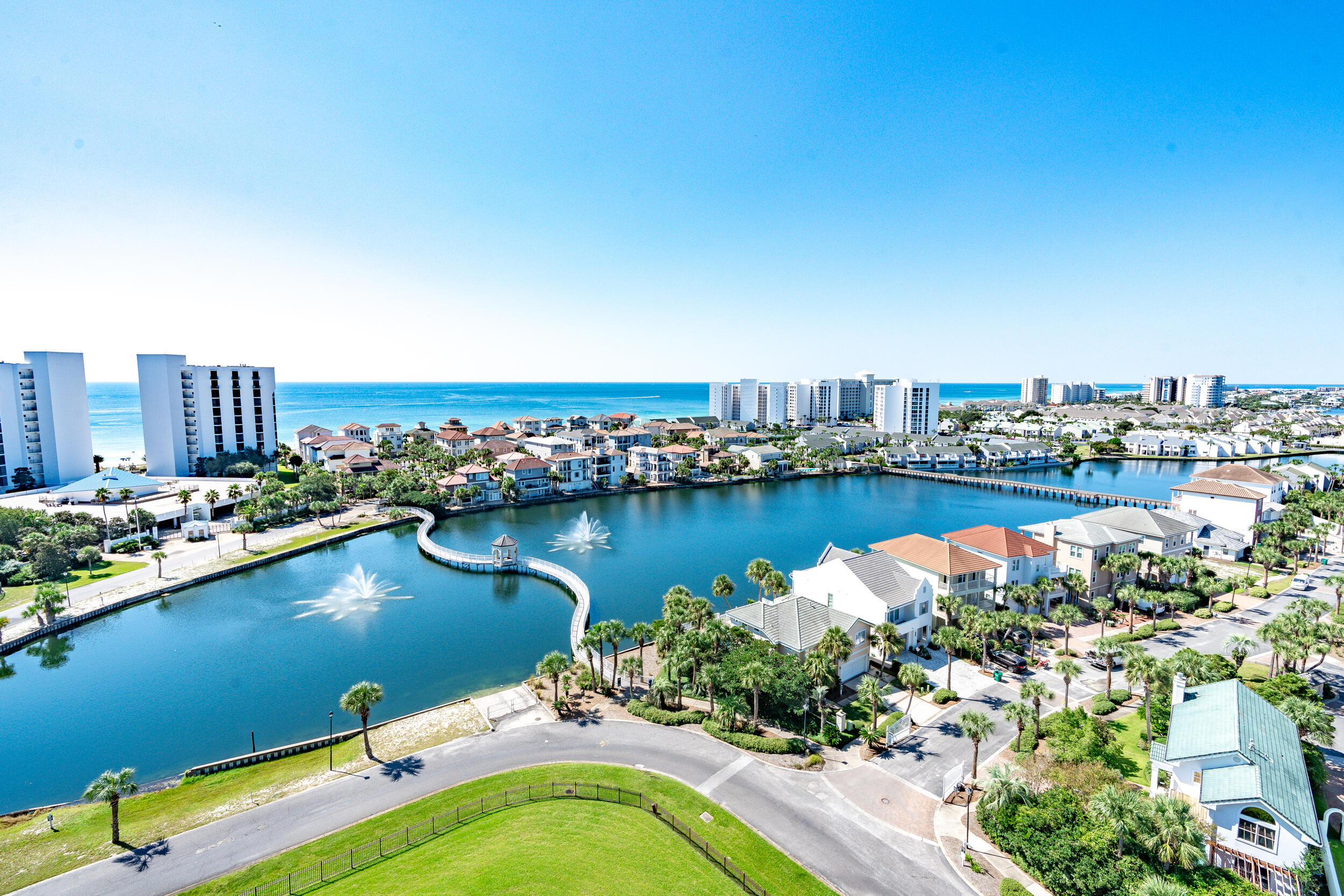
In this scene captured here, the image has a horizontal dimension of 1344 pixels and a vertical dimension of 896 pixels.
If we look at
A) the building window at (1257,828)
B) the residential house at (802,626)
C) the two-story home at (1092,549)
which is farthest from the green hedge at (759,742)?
the two-story home at (1092,549)

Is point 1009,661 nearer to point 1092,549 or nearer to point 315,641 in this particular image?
point 1092,549

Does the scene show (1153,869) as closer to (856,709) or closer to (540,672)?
(856,709)

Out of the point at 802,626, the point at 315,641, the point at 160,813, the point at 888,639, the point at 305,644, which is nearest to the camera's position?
the point at 160,813

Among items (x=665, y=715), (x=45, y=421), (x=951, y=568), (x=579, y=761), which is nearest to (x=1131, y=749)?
(x=951, y=568)

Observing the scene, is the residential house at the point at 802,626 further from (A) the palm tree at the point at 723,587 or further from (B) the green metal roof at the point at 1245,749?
(B) the green metal roof at the point at 1245,749

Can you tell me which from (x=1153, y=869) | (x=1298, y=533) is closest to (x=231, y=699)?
A: (x=1153, y=869)

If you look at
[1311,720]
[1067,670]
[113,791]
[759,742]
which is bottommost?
[759,742]
